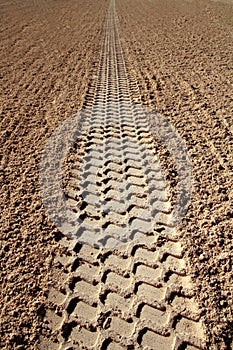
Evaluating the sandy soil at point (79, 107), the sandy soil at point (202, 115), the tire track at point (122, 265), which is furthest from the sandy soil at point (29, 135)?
the sandy soil at point (202, 115)

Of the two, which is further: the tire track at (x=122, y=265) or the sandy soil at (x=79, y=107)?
the sandy soil at (x=79, y=107)

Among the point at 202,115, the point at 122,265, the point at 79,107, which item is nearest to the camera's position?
the point at 122,265

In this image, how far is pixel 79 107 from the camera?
5809mm

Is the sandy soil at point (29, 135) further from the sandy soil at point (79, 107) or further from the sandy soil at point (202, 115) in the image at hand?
the sandy soil at point (202, 115)

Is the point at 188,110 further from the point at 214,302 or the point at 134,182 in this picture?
the point at 214,302

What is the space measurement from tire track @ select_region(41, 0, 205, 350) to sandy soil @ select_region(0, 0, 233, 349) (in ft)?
0.48

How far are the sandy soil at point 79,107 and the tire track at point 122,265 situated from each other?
0.15 meters

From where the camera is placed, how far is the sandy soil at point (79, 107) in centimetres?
265

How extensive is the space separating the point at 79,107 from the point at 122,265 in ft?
11.5

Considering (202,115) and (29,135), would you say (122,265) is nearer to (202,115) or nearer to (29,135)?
(29,135)

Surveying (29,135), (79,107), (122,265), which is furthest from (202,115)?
(122,265)

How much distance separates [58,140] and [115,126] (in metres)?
0.94

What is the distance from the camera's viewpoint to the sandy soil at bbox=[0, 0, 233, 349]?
2654mm

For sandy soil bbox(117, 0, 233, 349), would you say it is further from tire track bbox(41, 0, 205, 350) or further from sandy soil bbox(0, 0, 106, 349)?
sandy soil bbox(0, 0, 106, 349)
